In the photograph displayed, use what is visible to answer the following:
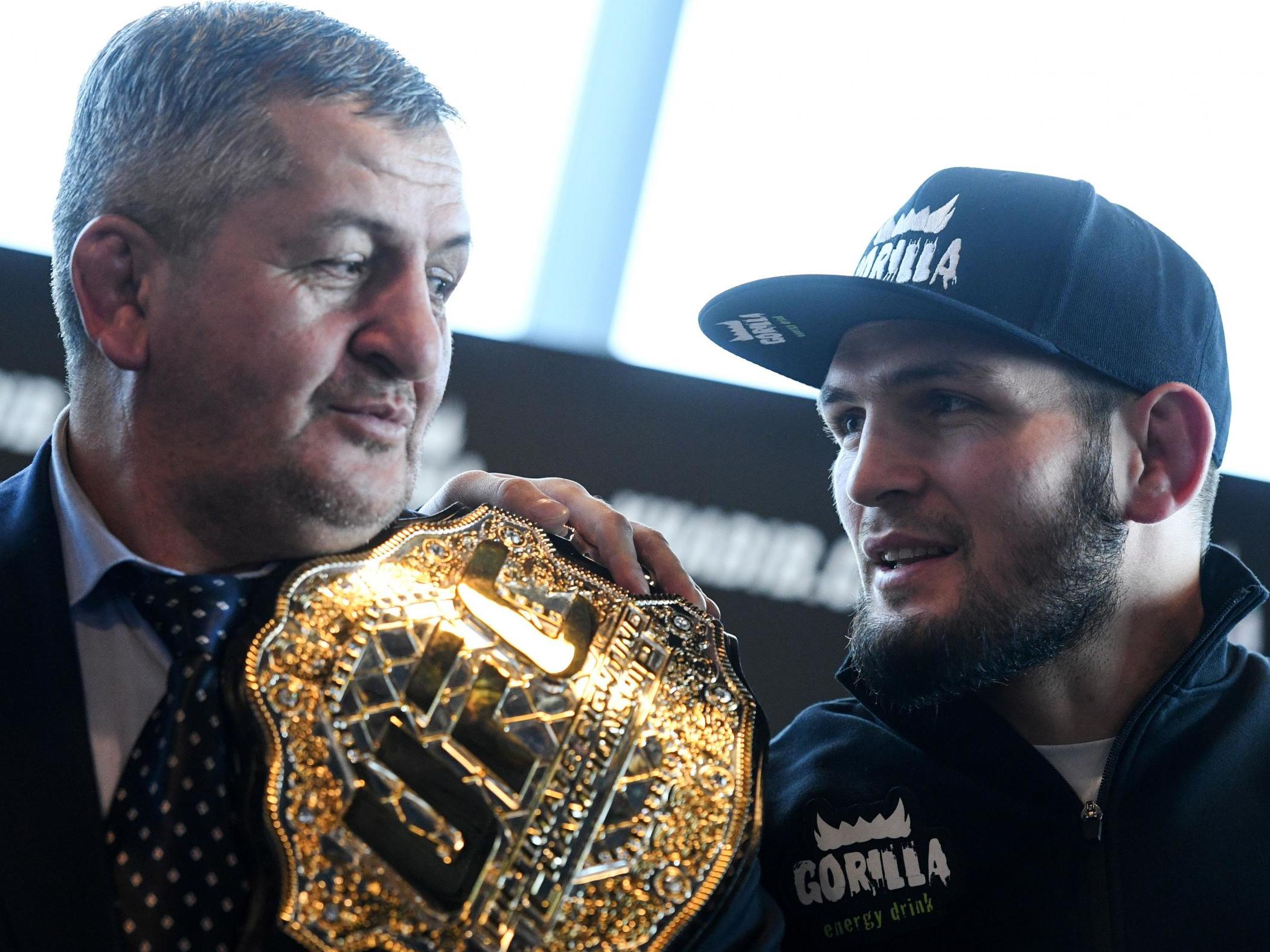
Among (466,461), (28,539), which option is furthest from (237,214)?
(466,461)

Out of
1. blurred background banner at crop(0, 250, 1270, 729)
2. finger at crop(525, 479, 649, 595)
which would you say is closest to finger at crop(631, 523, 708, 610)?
finger at crop(525, 479, 649, 595)

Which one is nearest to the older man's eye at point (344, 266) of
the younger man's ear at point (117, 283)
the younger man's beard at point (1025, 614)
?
the younger man's ear at point (117, 283)

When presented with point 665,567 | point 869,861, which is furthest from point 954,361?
point 869,861

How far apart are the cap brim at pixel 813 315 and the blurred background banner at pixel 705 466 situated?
0.63 m

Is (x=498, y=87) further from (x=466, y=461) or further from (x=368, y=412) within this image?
(x=368, y=412)

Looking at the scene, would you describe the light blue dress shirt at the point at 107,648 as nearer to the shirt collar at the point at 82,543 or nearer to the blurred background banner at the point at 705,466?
the shirt collar at the point at 82,543

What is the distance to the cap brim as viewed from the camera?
1138 mm

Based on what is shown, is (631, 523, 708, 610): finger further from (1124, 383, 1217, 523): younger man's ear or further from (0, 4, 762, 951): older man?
(1124, 383, 1217, 523): younger man's ear

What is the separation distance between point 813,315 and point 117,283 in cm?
69

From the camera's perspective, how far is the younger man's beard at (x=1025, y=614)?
1.14 meters

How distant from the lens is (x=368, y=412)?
2.99 feet

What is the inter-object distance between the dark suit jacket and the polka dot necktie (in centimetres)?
2

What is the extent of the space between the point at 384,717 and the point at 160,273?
1.29ft

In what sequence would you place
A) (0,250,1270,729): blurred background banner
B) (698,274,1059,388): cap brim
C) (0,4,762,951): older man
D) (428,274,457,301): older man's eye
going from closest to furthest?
(0,4,762,951): older man, (428,274,457,301): older man's eye, (698,274,1059,388): cap brim, (0,250,1270,729): blurred background banner
